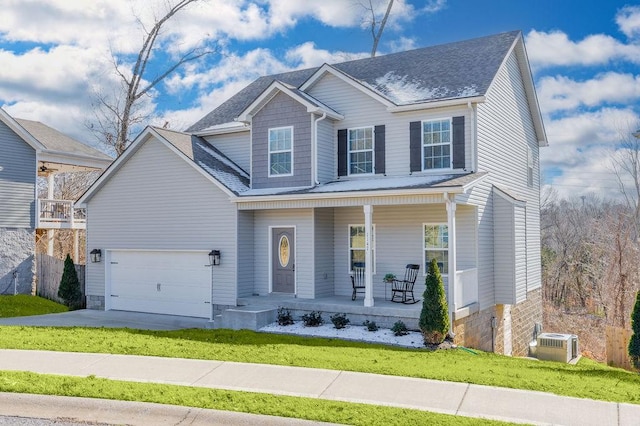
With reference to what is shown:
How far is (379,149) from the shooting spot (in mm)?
15742

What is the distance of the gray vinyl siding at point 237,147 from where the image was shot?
1809cm

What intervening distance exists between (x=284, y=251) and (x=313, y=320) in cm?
296

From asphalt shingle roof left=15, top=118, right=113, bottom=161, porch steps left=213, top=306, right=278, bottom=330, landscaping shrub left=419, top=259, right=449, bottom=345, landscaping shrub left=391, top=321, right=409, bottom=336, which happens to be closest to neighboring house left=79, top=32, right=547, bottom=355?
porch steps left=213, top=306, right=278, bottom=330

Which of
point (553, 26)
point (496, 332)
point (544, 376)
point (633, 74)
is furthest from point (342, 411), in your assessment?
point (633, 74)

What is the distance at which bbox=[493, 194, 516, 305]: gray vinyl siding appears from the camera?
15547 mm

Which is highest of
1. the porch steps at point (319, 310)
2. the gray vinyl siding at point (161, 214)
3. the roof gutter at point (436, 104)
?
the roof gutter at point (436, 104)

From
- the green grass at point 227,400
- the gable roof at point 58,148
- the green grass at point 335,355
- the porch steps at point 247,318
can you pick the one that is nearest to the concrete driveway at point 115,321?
the porch steps at point 247,318

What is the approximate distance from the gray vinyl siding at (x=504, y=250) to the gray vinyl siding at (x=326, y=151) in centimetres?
476

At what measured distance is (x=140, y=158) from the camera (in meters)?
17.7

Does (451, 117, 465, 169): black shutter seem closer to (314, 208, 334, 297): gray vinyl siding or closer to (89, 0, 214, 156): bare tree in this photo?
(314, 208, 334, 297): gray vinyl siding

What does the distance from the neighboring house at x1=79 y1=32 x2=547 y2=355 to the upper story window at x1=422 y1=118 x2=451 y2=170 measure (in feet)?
0.10

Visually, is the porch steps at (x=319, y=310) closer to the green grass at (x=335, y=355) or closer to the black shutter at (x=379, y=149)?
the green grass at (x=335, y=355)

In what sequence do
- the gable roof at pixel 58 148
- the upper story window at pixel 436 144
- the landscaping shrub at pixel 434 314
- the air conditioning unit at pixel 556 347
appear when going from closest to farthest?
the landscaping shrub at pixel 434 314, the upper story window at pixel 436 144, the air conditioning unit at pixel 556 347, the gable roof at pixel 58 148

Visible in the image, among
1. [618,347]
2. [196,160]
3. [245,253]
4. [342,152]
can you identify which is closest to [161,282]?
[245,253]
